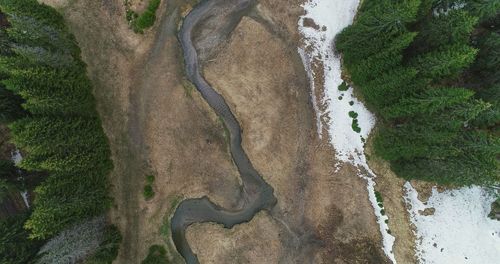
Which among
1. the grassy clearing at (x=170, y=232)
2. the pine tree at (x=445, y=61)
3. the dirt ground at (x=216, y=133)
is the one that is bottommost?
the grassy clearing at (x=170, y=232)

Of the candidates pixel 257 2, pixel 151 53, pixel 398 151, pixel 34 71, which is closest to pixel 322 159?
pixel 398 151

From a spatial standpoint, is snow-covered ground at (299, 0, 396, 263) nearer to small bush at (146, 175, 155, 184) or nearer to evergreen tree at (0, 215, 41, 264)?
small bush at (146, 175, 155, 184)

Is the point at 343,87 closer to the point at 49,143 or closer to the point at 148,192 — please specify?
the point at 148,192

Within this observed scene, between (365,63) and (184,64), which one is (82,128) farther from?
(365,63)

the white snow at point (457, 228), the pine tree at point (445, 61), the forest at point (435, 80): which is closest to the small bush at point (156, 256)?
the forest at point (435, 80)

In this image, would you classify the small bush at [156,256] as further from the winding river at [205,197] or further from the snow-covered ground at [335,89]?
the snow-covered ground at [335,89]

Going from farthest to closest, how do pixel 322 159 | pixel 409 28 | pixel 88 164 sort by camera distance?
pixel 322 159, pixel 88 164, pixel 409 28
